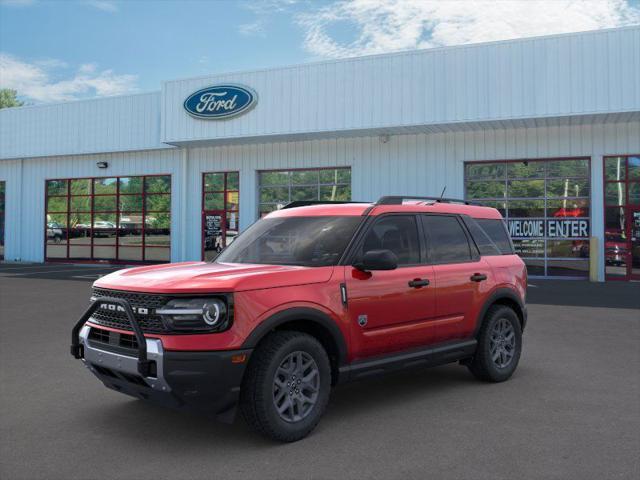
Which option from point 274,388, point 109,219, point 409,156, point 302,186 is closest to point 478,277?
point 274,388

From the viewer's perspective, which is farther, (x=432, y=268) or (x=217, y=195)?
(x=217, y=195)

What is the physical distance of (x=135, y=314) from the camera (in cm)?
446

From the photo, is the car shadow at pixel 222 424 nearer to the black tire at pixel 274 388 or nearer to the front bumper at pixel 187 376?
the black tire at pixel 274 388

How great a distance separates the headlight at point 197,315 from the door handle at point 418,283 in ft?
6.11

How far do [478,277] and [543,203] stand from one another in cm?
1466

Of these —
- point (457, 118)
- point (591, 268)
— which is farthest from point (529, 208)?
point (457, 118)

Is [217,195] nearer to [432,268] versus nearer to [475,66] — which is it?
[475,66]

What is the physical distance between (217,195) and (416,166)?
26.0ft

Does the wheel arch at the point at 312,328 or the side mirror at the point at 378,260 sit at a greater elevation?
the side mirror at the point at 378,260

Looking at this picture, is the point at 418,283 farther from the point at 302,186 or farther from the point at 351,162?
the point at 302,186

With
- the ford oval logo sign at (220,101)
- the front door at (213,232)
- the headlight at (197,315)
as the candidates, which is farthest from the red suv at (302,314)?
the front door at (213,232)

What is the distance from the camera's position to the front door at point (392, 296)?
498 cm

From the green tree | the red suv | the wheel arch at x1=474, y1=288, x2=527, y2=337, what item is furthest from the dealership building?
the green tree

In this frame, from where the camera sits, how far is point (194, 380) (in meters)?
4.12
